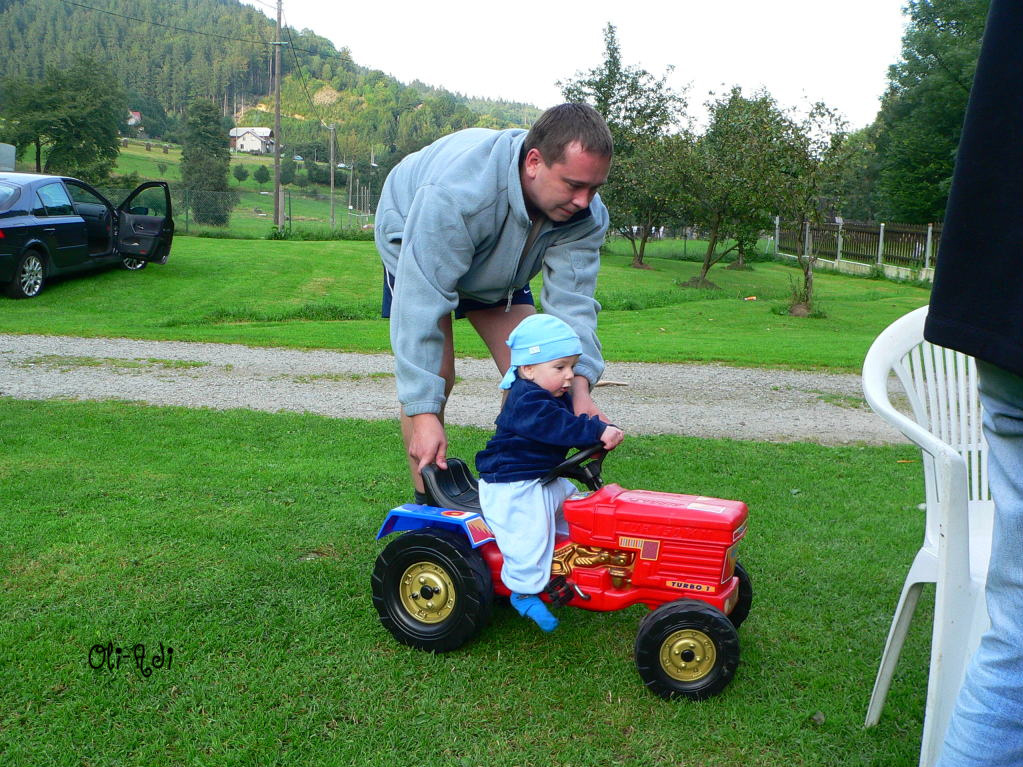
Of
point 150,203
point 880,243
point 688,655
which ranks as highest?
point 880,243

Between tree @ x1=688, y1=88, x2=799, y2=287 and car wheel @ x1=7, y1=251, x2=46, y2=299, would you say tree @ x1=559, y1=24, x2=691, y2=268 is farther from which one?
car wheel @ x1=7, y1=251, x2=46, y2=299

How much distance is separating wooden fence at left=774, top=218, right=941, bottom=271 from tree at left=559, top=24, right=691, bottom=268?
4.32 metres

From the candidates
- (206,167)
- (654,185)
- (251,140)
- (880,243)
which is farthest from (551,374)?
(251,140)

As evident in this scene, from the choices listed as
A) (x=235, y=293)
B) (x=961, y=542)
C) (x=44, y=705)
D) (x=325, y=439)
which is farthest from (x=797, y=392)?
(x=235, y=293)

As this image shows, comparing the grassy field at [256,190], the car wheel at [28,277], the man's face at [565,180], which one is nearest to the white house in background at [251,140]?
the grassy field at [256,190]

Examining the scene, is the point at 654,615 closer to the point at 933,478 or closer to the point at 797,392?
the point at 933,478

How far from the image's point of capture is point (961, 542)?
7.53 ft

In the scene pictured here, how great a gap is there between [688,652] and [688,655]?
1 cm

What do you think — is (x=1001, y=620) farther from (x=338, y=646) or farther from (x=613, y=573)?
(x=338, y=646)

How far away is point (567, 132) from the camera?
3131mm

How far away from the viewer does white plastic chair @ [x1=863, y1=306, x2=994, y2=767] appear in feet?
7.51

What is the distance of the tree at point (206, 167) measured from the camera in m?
34.5

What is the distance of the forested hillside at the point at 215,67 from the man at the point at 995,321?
3511 inches

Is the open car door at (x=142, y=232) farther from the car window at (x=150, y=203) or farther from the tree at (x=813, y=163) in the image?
the tree at (x=813, y=163)
